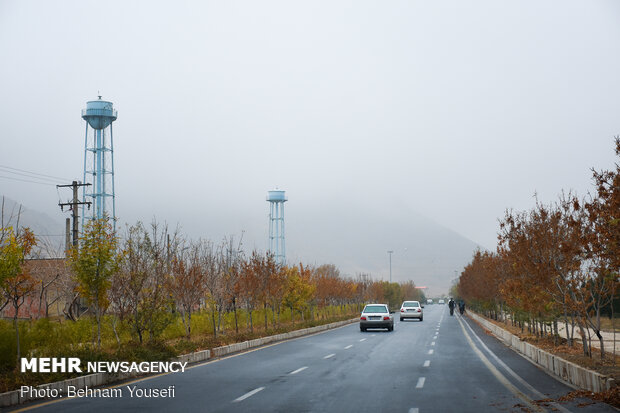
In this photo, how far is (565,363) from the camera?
16.4 meters

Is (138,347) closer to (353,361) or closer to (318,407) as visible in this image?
(353,361)

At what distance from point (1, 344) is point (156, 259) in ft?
25.5

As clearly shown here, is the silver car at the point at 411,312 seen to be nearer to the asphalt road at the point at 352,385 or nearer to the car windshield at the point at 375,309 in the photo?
the car windshield at the point at 375,309

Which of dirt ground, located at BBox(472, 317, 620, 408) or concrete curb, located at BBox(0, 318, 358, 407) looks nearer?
dirt ground, located at BBox(472, 317, 620, 408)

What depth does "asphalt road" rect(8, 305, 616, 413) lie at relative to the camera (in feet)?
39.3

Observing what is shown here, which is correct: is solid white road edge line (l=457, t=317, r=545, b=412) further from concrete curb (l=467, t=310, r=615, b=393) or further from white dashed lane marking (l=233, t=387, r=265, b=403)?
white dashed lane marking (l=233, t=387, r=265, b=403)

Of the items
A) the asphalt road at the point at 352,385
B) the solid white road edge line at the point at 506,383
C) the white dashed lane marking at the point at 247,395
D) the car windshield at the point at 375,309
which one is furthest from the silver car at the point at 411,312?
the white dashed lane marking at the point at 247,395

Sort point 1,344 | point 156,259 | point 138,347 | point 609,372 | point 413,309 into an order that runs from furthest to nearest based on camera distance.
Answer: point 413,309, point 156,259, point 138,347, point 1,344, point 609,372

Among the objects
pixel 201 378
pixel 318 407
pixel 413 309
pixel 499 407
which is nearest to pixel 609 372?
pixel 499 407

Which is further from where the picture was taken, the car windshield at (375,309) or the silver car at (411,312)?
the silver car at (411,312)

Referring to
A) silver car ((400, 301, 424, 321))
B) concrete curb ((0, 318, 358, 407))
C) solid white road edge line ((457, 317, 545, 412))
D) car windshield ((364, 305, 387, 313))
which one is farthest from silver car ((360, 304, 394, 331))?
silver car ((400, 301, 424, 321))

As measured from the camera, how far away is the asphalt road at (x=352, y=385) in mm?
11984

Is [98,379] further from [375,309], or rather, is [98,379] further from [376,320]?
[375,309]

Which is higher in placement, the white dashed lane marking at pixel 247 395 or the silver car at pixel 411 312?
the white dashed lane marking at pixel 247 395
